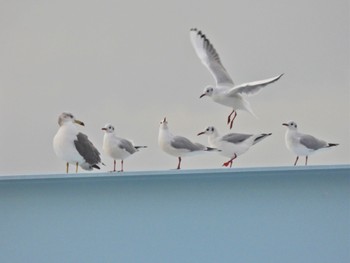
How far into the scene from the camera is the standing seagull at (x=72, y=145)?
7.06 ft

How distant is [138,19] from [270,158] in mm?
732

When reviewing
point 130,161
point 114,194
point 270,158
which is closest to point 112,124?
point 130,161

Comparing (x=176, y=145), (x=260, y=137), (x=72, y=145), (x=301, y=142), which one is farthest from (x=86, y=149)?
(x=301, y=142)

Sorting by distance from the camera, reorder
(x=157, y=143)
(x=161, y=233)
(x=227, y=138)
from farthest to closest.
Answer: (x=157, y=143) → (x=227, y=138) → (x=161, y=233)

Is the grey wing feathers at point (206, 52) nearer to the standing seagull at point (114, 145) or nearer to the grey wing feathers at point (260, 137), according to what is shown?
the grey wing feathers at point (260, 137)

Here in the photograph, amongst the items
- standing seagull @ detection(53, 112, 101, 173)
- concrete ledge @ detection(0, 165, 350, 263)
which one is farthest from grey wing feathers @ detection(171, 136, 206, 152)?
standing seagull @ detection(53, 112, 101, 173)

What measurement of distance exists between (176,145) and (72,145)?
0.35 metres

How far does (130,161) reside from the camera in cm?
242

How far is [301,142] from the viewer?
227 centimetres

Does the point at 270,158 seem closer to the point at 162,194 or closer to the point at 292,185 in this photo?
the point at 292,185

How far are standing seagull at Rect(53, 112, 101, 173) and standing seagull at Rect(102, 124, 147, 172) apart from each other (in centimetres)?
6

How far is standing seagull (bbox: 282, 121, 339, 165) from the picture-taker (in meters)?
2.27

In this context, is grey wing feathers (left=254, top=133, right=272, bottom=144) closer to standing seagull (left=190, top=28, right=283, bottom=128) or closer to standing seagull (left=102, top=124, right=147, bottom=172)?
standing seagull (left=190, top=28, right=283, bottom=128)

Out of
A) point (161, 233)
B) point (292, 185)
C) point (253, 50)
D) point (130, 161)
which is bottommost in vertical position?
point (161, 233)
